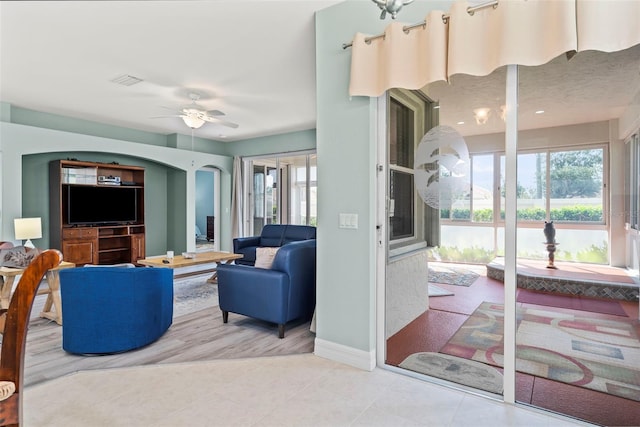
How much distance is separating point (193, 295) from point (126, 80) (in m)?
2.77

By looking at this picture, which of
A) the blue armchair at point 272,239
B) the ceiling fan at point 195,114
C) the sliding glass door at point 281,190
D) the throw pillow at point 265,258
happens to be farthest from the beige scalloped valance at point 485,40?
the sliding glass door at point 281,190

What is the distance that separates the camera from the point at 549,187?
7.02 feet

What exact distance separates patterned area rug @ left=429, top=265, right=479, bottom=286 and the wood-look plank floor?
118 cm

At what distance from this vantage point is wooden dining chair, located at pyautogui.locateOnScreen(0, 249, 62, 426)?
116cm

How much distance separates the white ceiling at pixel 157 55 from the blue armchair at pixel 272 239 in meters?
2.04

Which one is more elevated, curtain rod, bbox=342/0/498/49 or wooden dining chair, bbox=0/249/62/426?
curtain rod, bbox=342/0/498/49

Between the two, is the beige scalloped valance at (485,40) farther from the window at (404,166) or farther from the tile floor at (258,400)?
the tile floor at (258,400)

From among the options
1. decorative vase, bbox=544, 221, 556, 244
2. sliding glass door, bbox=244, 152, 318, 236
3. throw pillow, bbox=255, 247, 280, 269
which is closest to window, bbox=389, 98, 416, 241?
decorative vase, bbox=544, 221, 556, 244

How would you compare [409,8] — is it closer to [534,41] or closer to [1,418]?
[534,41]

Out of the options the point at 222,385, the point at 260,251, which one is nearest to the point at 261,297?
the point at 260,251

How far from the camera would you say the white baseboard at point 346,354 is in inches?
99.3

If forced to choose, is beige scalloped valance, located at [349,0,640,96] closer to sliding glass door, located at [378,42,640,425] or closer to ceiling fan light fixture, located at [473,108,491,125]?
sliding glass door, located at [378,42,640,425]

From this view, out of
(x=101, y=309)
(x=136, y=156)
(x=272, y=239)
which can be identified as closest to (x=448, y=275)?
(x=101, y=309)

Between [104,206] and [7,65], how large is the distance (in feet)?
10.3
